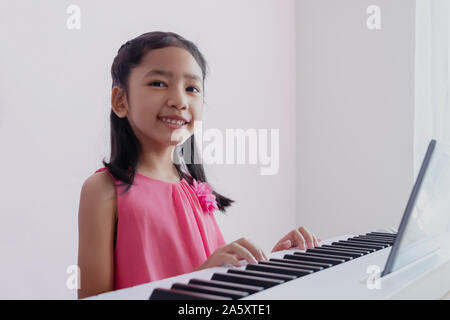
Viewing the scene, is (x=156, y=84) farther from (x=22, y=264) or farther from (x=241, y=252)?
(x=22, y=264)

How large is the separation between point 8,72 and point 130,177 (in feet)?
2.69

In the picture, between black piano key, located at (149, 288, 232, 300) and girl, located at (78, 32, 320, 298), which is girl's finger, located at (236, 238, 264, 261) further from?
black piano key, located at (149, 288, 232, 300)

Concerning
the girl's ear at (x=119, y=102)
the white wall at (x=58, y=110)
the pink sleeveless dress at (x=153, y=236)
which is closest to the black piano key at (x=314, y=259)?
the pink sleeveless dress at (x=153, y=236)

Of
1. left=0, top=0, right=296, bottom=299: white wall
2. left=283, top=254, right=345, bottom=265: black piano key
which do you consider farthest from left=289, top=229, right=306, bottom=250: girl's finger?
left=0, top=0, right=296, bottom=299: white wall

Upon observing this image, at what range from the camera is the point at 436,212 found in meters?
0.74

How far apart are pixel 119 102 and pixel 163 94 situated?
15 cm

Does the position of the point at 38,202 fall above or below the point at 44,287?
above

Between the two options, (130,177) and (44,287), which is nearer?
(130,177)

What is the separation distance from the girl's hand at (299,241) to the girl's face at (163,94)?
0.33 metres

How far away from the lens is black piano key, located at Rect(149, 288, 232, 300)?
1.78ft

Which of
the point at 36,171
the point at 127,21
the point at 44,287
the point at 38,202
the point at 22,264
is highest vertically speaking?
the point at 127,21

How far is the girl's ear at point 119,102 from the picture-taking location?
43.8 inches

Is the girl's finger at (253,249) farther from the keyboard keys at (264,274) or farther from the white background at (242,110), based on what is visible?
the white background at (242,110)
